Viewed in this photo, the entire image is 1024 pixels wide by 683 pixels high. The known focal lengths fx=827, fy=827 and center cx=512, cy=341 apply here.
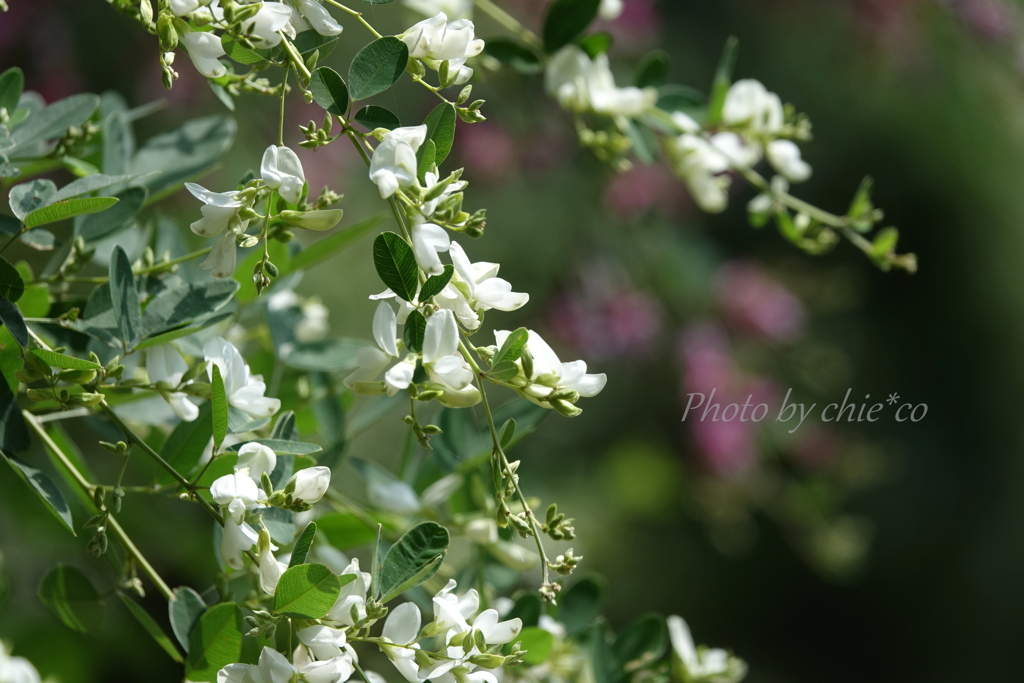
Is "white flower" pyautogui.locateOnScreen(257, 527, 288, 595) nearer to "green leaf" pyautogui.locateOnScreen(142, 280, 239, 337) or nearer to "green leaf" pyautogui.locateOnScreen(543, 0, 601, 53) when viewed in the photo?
"green leaf" pyautogui.locateOnScreen(142, 280, 239, 337)

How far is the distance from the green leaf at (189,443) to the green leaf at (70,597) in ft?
0.24

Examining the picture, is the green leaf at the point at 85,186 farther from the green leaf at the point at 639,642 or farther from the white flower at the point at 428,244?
the green leaf at the point at 639,642

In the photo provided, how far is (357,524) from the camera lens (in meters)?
0.45

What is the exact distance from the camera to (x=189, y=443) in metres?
0.39

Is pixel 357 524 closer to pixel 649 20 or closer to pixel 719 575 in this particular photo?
pixel 649 20

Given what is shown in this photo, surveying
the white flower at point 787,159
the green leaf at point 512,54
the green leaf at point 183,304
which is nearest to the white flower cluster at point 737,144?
the white flower at point 787,159

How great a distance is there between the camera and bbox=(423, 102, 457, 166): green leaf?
0.31 m

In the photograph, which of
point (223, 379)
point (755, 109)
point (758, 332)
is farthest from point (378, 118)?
point (758, 332)

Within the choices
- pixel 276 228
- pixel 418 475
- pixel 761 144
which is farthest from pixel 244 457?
pixel 761 144

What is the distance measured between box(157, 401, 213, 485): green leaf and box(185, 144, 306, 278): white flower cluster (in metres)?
0.10

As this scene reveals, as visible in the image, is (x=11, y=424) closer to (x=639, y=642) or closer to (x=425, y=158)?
(x=425, y=158)

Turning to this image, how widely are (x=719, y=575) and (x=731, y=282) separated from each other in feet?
2.73

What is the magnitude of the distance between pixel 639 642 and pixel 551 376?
21 centimetres

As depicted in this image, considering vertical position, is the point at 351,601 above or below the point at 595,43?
below
